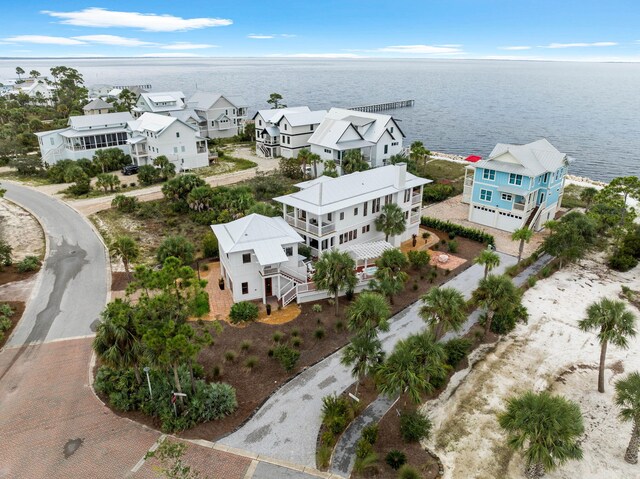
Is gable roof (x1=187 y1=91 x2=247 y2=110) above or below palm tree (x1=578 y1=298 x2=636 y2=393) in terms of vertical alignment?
above

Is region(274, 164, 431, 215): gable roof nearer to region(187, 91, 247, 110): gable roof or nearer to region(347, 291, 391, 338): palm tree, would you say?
region(347, 291, 391, 338): palm tree

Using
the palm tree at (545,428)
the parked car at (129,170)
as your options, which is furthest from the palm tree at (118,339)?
the parked car at (129,170)

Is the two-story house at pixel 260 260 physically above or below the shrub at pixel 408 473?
above

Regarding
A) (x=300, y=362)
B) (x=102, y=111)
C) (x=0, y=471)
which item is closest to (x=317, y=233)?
(x=300, y=362)

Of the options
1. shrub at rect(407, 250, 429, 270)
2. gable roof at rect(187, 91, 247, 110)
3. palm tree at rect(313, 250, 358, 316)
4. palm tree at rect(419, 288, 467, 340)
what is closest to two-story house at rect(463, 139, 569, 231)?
shrub at rect(407, 250, 429, 270)

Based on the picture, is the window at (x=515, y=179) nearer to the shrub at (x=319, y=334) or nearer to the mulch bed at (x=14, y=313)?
the shrub at (x=319, y=334)
